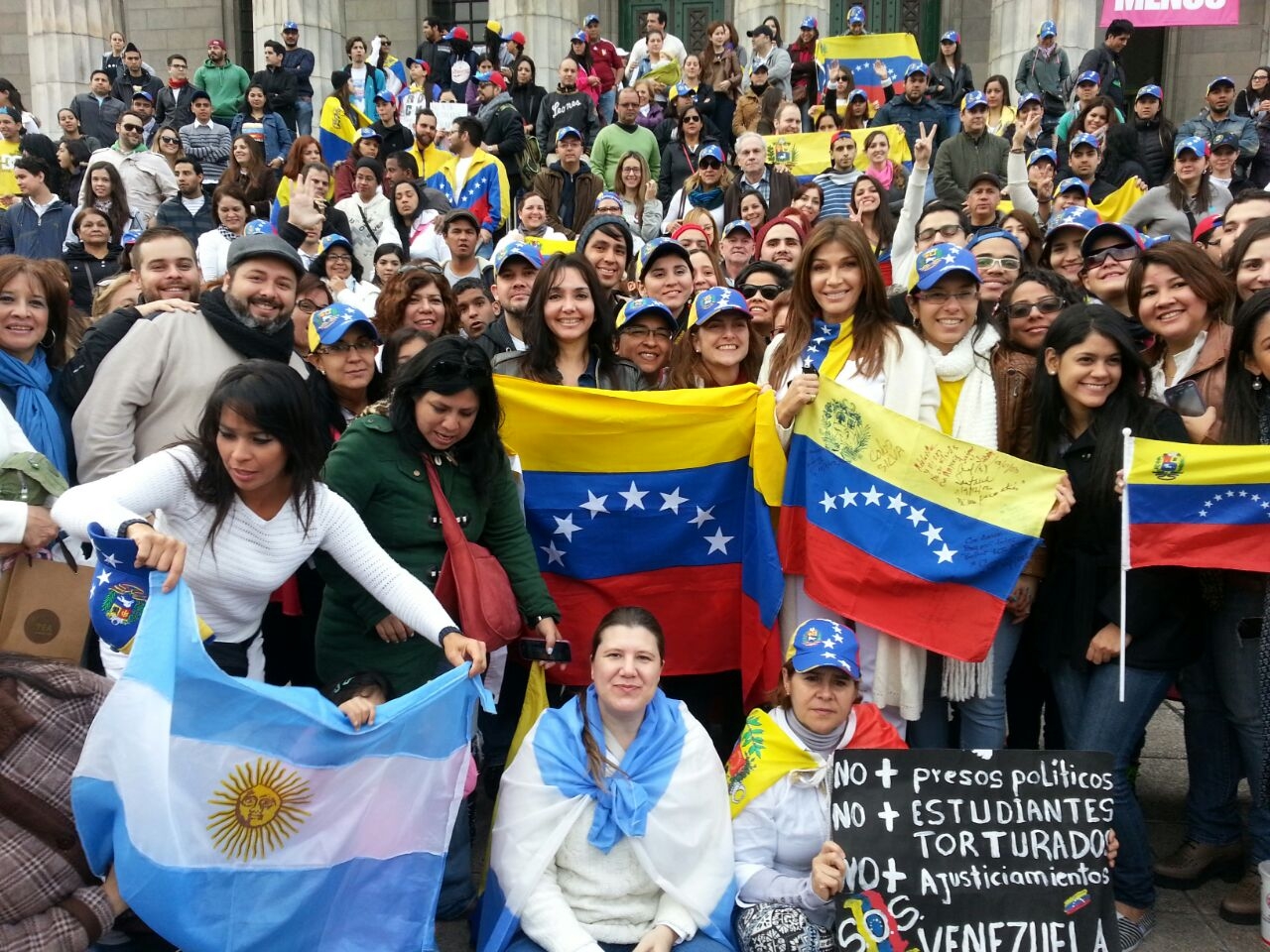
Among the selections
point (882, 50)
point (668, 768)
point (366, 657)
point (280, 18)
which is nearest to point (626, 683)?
point (668, 768)

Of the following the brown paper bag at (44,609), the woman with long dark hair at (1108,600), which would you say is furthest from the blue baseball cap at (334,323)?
the woman with long dark hair at (1108,600)

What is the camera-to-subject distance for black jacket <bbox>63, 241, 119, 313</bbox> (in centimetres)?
947

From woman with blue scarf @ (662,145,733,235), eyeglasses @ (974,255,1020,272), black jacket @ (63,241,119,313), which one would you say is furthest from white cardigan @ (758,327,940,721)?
black jacket @ (63,241,119,313)

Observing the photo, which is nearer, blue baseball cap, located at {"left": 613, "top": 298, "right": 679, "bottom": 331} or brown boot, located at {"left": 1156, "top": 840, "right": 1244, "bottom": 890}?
brown boot, located at {"left": 1156, "top": 840, "right": 1244, "bottom": 890}

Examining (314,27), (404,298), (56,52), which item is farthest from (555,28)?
(404,298)

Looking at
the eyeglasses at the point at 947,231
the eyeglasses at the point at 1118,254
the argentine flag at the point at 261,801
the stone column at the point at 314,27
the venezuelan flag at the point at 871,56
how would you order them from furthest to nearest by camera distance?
1. the stone column at the point at 314,27
2. the venezuelan flag at the point at 871,56
3. the eyeglasses at the point at 947,231
4. the eyeglasses at the point at 1118,254
5. the argentine flag at the point at 261,801

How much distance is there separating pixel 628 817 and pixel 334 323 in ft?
8.32

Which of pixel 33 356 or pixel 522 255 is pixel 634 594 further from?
pixel 33 356

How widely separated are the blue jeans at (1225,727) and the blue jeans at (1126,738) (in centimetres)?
24

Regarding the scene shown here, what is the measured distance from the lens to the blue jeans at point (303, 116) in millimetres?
18016

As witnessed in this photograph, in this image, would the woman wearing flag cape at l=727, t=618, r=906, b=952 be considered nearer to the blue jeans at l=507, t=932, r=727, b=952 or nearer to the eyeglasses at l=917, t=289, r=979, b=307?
the blue jeans at l=507, t=932, r=727, b=952

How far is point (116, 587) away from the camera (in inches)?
133

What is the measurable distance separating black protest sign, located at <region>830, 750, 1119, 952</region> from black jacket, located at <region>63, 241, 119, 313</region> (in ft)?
25.9

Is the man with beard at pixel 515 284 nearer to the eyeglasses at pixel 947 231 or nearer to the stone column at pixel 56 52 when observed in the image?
the eyeglasses at pixel 947 231
